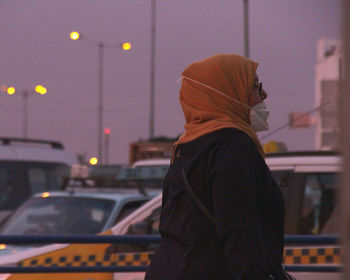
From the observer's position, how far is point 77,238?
14.8ft

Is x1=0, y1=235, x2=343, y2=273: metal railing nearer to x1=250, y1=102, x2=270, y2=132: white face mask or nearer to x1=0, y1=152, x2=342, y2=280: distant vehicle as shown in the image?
x1=0, y1=152, x2=342, y2=280: distant vehicle

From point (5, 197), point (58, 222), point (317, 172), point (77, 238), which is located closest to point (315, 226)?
point (317, 172)

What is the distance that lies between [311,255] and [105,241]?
59.1 inches

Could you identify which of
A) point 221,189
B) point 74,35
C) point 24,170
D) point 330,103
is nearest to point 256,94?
point 221,189

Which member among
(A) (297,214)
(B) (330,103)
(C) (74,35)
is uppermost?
(C) (74,35)

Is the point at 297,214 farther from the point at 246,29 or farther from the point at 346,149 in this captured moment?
the point at 246,29

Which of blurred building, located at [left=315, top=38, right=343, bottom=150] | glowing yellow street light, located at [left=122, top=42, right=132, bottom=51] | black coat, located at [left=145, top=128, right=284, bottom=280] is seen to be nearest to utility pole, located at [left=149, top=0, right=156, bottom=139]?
glowing yellow street light, located at [left=122, top=42, right=132, bottom=51]

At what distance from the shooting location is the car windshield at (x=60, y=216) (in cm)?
716

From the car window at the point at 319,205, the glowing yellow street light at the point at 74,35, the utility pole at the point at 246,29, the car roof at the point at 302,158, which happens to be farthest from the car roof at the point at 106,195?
the glowing yellow street light at the point at 74,35

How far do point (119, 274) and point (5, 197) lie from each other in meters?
8.09

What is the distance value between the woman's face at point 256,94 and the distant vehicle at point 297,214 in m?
2.69

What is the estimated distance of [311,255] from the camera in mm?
4980

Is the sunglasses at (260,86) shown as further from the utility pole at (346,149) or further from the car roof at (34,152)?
the car roof at (34,152)

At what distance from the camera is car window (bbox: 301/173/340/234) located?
5152 millimetres
